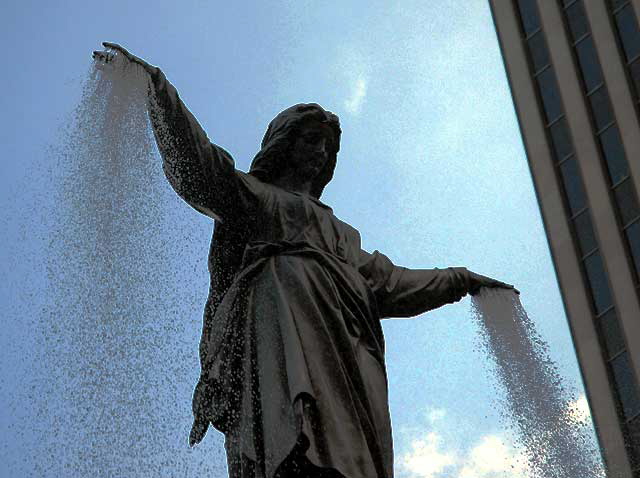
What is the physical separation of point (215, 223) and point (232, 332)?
772 millimetres

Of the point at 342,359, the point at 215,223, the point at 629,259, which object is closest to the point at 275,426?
the point at 342,359

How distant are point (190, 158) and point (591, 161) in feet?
136

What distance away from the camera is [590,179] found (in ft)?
157

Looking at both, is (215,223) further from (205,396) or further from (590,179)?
(590,179)

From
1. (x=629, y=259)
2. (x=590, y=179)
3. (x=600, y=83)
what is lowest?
(x=629, y=259)

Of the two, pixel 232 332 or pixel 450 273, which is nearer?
pixel 232 332

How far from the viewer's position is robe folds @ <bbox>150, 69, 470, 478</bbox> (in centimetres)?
730

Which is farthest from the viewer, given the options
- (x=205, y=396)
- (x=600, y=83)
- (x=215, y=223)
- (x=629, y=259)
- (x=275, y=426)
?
(x=600, y=83)

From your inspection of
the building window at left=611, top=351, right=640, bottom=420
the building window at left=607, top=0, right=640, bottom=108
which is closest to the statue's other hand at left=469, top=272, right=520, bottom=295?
the building window at left=611, top=351, right=640, bottom=420

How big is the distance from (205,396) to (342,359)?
2.61 ft

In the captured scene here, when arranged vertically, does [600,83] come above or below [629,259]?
above

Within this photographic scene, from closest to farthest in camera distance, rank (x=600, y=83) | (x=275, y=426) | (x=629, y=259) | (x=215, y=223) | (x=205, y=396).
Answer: (x=275, y=426)
(x=205, y=396)
(x=215, y=223)
(x=629, y=259)
(x=600, y=83)

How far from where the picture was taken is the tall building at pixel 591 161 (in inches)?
1730

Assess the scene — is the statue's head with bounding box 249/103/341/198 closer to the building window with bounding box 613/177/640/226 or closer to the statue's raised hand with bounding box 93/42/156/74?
the statue's raised hand with bounding box 93/42/156/74
